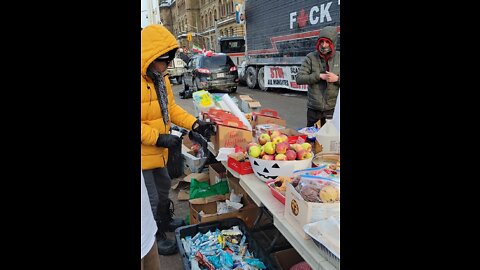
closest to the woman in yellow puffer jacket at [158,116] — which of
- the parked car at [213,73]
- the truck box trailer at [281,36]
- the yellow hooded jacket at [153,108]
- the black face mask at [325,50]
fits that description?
the yellow hooded jacket at [153,108]

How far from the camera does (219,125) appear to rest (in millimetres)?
2943

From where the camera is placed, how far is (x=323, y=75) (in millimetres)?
3662

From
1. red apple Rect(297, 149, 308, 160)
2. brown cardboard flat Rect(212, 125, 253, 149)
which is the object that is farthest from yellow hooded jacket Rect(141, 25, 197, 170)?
red apple Rect(297, 149, 308, 160)

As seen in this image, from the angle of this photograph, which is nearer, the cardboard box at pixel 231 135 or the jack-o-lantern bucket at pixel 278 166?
the jack-o-lantern bucket at pixel 278 166

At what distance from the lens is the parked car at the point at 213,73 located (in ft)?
43.7

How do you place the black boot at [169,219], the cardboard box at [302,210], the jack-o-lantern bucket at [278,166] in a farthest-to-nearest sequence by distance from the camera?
the black boot at [169,219]
the jack-o-lantern bucket at [278,166]
the cardboard box at [302,210]

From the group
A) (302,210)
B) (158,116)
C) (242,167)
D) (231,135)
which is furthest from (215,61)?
(302,210)

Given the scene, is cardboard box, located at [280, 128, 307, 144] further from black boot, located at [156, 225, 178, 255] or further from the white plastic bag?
black boot, located at [156, 225, 178, 255]

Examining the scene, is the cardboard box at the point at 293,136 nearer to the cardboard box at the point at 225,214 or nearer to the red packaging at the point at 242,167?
the red packaging at the point at 242,167

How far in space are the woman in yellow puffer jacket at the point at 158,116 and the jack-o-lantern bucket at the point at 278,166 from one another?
27.8 inches

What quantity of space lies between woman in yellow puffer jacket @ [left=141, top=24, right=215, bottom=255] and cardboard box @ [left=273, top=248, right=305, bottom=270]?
3.44 ft
